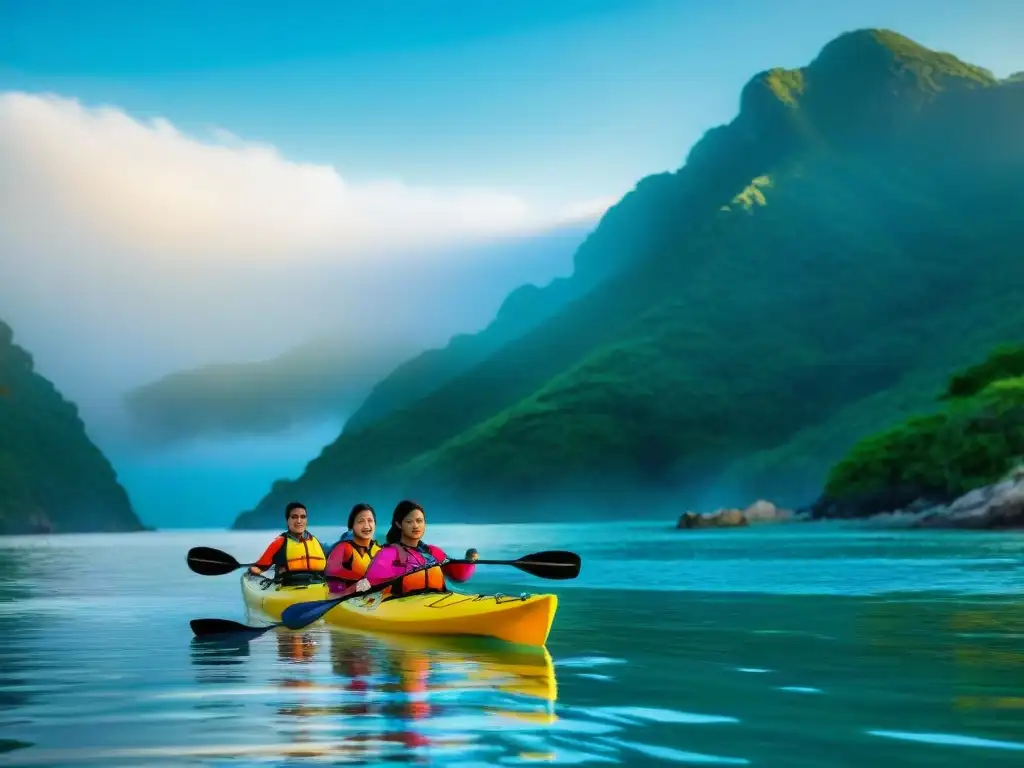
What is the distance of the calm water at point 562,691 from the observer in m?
12.3

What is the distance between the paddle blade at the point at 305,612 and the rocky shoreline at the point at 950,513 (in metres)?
92.2

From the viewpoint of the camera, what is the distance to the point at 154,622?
29766mm

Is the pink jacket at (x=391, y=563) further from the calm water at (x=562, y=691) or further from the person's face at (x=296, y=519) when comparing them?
the person's face at (x=296, y=519)

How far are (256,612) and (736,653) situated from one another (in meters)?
14.4

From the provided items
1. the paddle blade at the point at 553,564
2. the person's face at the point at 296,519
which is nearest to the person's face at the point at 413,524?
the paddle blade at the point at 553,564

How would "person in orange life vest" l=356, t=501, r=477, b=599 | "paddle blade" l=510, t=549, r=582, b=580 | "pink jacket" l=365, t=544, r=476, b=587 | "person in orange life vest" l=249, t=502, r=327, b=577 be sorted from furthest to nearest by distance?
"person in orange life vest" l=249, t=502, r=327, b=577 → "paddle blade" l=510, t=549, r=582, b=580 → "pink jacket" l=365, t=544, r=476, b=587 → "person in orange life vest" l=356, t=501, r=477, b=599

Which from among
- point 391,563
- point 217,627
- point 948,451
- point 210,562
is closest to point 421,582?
point 391,563

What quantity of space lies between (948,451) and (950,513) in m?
23.1

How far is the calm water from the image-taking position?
1230 cm

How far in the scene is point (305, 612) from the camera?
2445 centimetres

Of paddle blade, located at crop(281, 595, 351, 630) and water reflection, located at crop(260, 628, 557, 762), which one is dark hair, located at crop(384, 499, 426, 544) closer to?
paddle blade, located at crop(281, 595, 351, 630)

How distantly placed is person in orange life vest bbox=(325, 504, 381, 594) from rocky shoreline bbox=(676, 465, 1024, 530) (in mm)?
89458

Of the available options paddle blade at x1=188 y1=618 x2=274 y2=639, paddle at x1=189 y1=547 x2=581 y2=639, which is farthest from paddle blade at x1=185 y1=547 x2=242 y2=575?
paddle at x1=189 y1=547 x2=581 y2=639

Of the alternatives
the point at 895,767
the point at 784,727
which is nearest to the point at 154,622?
the point at 784,727
